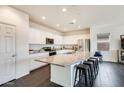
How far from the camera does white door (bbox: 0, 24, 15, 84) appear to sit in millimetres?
2982

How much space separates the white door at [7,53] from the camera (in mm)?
2982

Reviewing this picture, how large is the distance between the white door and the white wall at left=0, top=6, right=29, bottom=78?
208 mm

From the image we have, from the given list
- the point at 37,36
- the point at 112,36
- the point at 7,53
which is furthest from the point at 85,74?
the point at 112,36

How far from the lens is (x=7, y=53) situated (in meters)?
3.15

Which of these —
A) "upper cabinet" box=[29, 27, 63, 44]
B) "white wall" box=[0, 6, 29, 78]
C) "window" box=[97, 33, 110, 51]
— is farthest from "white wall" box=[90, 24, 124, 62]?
"white wall" box=[0, 6, 29, 78]

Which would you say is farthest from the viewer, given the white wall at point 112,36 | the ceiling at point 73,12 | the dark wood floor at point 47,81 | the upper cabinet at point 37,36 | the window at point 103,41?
the window at point 103,41

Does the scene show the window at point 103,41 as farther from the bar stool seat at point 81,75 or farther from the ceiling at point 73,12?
the bar stool seat at point 81,75

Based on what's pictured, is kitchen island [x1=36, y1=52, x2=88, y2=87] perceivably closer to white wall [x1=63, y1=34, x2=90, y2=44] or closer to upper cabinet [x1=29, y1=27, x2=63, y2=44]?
upper cabinet [x1=29, y1=27, x2=63, y2=44]

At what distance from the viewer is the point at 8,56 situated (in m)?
3.18

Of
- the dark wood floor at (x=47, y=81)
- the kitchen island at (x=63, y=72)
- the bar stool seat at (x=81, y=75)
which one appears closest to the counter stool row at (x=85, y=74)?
the bar stool seat at (x=81, y=75)

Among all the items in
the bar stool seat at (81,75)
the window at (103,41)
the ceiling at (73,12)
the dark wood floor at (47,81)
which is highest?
the ceiling at (73,12)

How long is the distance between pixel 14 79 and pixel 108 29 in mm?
6486

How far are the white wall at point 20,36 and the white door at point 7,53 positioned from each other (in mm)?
208
